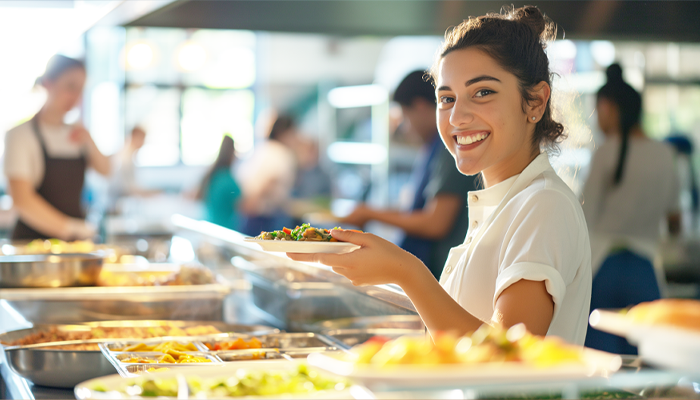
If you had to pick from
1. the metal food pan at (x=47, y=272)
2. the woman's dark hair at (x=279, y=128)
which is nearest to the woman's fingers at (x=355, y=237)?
the metal food pan at (x=47, y=272)

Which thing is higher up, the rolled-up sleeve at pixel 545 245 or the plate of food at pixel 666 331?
the rolled-up sleeve at pixel 545 245

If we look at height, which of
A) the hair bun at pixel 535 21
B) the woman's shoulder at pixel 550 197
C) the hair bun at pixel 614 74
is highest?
the hair bun at pixel 614 74

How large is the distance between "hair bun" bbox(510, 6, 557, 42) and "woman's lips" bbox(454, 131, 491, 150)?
0.25 m

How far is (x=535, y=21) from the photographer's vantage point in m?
1.49

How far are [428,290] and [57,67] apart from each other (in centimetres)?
315

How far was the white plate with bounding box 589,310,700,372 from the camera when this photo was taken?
2.56 feet

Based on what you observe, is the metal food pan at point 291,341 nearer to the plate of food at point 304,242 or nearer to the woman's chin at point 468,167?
the plate of food at point 304,242

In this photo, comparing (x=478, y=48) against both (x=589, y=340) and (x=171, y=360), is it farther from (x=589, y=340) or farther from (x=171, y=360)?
(x=589, y=340)

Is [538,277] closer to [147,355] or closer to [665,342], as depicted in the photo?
[665,342]

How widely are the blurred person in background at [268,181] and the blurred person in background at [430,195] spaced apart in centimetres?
263

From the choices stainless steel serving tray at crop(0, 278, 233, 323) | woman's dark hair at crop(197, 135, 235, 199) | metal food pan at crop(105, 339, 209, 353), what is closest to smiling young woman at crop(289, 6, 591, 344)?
metal food pan at crop(105, 339, 209, 353)

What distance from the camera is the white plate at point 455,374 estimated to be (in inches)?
28.7

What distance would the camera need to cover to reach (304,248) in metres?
1.28

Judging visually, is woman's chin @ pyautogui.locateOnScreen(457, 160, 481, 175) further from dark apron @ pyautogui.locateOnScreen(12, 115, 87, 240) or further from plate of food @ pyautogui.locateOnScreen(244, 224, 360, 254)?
dark apron @ pyautogui.locateOnScreen(12, 115, 87, 240)
